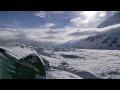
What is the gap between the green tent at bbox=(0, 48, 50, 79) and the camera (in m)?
3.92

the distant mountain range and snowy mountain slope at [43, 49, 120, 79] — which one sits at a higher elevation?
the distant mountain range

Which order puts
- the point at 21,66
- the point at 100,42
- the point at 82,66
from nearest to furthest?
the point at 21,66 → the point at 82,66 → the point at 100,42

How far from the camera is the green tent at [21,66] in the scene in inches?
154

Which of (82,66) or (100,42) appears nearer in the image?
(82,66)

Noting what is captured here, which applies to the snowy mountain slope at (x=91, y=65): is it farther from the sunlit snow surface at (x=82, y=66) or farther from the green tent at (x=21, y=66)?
the green tent at (x=21, y=66)

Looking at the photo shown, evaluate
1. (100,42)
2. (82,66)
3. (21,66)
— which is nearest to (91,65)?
(82,66)

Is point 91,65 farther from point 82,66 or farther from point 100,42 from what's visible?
point 100,42

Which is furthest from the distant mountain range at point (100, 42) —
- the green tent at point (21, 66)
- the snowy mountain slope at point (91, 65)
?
the green tent at point (21, 66)


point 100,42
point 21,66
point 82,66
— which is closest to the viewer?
point 21,66

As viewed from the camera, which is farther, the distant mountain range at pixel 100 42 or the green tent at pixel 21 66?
the distant mountain range at pixel 100 42

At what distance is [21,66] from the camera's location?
4055 millimetres

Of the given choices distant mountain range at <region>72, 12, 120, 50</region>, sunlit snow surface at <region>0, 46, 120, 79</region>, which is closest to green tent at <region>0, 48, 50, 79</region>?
sunlit snow surface at <region>0, 46, 120, 79</region>

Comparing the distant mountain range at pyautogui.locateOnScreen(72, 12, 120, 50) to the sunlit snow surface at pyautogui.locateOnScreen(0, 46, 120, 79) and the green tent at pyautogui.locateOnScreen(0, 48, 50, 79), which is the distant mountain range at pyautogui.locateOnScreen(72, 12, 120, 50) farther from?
the green tent at pyautogui.locateOnScreen(0, 48, 50, 79)
